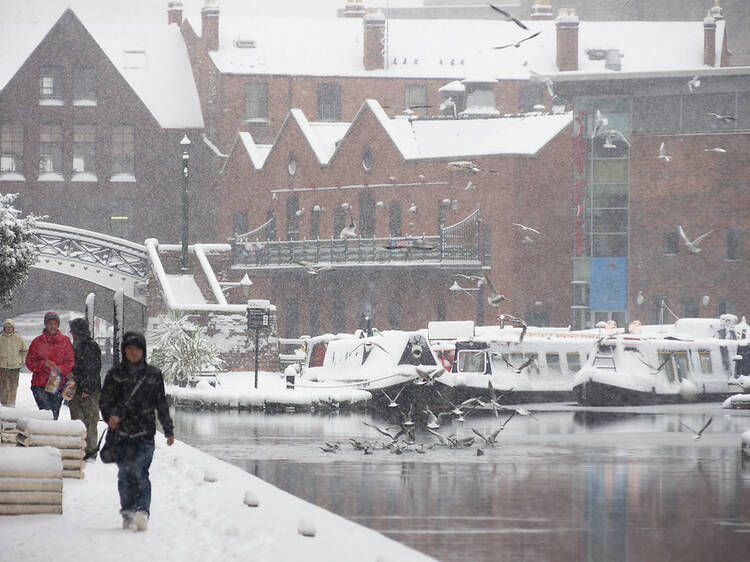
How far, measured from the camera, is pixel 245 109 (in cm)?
7925

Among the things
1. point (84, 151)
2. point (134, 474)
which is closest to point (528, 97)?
point (84, 151)

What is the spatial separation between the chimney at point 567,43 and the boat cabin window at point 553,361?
34.0 meters

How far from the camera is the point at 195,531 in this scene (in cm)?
1287

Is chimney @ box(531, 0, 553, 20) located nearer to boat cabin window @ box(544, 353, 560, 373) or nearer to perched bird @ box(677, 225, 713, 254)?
perched bird @ box(677, 225, 713, 254)

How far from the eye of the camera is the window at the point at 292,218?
70938 mm

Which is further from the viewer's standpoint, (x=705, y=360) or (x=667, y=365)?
(x=705, y=360)

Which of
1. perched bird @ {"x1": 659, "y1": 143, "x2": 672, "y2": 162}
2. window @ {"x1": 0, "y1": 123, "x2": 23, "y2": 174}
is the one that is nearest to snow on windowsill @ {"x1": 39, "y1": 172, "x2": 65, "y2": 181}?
window @ {"x1": 0, "y1": 123, "x2": 23, "y2": 174}

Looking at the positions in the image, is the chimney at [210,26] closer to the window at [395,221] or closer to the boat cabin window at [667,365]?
the window at [395,221]

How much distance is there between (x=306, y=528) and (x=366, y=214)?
2188 inches

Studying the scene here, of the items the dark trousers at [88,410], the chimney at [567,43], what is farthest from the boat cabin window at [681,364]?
the chimney at [567,43]

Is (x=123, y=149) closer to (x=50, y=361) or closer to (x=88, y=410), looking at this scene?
(x=50, y=361)

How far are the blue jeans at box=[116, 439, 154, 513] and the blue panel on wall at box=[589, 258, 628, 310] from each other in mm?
49466

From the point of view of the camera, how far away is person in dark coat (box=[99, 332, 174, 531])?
1315 cm

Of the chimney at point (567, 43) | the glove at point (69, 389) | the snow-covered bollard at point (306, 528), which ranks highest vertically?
the chimney at point (567, 43)
